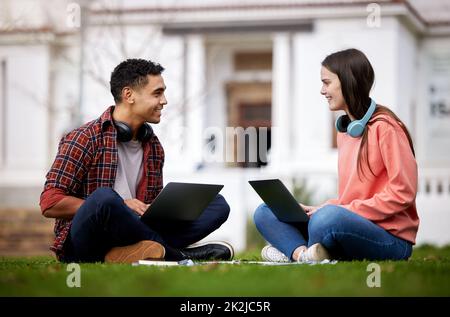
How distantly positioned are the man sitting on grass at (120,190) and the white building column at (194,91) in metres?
11.9

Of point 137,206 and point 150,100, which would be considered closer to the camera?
point 137,206

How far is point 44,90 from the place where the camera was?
18.9 metres

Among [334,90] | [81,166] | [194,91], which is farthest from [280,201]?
[194,91]

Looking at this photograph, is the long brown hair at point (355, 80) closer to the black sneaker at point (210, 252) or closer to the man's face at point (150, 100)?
the man's face at point (150, 100)

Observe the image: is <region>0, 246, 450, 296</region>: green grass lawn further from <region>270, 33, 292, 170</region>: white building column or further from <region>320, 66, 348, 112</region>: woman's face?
<region>270, 33, 292, 170</region>: white building column

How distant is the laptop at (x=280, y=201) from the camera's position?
18.1 feet

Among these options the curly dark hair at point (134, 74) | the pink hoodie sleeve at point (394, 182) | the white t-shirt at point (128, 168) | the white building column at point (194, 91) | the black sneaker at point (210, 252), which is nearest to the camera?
the pink hoodie sleeve at point (394, 182)

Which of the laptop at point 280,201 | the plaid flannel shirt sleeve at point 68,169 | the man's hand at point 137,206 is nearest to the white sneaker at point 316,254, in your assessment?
the laptop at point 280,201

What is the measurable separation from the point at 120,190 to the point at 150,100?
601mm

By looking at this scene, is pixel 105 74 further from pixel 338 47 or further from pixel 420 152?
pixel 420 152

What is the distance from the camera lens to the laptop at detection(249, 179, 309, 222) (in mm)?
5508

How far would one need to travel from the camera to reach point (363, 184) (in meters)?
5.43

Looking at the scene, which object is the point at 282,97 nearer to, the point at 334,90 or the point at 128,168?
the point at 128,168
